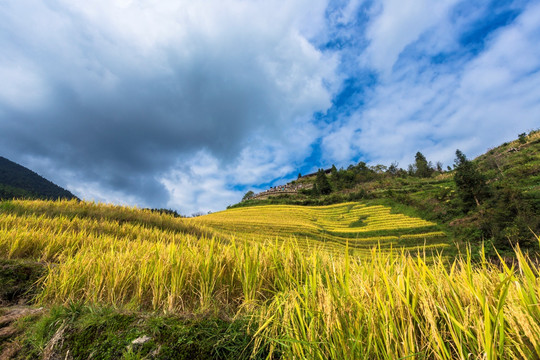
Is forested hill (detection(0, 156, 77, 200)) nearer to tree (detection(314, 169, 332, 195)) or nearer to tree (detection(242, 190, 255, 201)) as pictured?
tree (detection(242, 190, 255, 201))

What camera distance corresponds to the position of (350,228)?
2714 cm

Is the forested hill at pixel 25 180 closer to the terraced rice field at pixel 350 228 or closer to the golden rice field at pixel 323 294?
the terraced rice field at pixel 350 228

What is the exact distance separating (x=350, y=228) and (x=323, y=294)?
91.7 feet

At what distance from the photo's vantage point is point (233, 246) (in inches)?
98.7

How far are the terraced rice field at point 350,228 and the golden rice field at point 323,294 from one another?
1308 cm

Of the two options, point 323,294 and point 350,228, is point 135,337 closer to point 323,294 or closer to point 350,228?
point 323,294

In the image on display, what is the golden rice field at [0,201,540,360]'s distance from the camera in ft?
3.21

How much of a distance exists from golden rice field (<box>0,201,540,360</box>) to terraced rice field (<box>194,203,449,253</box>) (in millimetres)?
13082

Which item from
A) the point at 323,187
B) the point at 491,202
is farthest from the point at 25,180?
the point at 491,202

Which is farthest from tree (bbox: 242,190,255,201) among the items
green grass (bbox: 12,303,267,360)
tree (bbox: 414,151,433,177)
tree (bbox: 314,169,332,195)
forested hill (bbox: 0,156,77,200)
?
forested hill (bbox: 0,156,77,200)

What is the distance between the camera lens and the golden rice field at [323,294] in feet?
3.21


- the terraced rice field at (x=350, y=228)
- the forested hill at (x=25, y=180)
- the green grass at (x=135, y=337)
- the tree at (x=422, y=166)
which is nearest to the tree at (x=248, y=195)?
the terraced rice field at (x=350, y=228)

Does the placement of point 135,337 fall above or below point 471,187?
below

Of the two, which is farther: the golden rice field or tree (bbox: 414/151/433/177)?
tree (bbox: 414/151/433/177)
